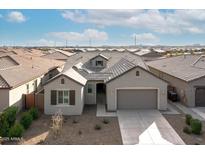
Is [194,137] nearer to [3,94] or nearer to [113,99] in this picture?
[113,99]

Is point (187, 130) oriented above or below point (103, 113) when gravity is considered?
below

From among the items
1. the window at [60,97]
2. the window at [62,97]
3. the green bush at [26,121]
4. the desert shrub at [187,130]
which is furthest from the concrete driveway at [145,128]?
the green bush at [26,121]

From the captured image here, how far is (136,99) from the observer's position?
2192cm

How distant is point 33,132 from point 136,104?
8.99 metres

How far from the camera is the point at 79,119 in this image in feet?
61.8

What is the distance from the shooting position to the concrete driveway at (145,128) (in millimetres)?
14445

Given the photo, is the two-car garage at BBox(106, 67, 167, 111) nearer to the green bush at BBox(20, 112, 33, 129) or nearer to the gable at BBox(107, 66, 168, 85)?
the gable at BBox(107, 66, 168, 85)

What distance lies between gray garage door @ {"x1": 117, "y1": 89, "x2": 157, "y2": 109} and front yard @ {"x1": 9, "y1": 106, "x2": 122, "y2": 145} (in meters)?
3.07

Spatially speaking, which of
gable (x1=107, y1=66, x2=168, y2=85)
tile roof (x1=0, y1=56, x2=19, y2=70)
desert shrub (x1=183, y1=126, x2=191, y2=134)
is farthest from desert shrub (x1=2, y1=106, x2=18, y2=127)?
tile roof (x1=0, y1=56, x2=19, y2=70)

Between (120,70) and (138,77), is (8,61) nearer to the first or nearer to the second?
(120,70)

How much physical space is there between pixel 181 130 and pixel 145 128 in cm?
202

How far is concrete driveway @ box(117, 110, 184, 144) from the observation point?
47.4ft

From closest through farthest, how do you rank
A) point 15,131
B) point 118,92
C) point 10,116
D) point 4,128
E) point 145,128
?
point 15,131 → point 4,128 → point 10,116 → point 145,128 → point 118,92

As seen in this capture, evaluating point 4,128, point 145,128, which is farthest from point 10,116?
point 145,128
